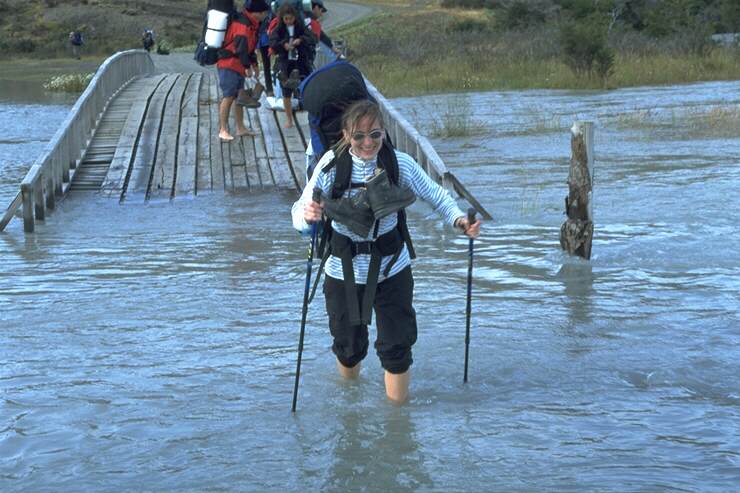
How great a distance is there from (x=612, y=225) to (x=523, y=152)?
6397 mm

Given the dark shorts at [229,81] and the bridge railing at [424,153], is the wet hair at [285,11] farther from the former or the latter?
the bridge railing at [424,153]

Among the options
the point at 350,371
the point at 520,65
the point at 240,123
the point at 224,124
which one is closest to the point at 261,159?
the point at 224,124

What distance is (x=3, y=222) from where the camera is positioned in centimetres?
1242

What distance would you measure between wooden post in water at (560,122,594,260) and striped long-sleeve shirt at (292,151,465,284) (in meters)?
4.25

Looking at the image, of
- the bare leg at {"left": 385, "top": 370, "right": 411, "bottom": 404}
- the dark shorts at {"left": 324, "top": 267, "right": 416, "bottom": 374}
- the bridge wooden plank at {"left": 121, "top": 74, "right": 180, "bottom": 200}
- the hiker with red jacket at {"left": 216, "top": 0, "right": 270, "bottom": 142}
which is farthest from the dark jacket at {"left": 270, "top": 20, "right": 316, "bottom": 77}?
the dark shorts at {"left": 324, "top": 267, "right": 416, "bottom": 374}

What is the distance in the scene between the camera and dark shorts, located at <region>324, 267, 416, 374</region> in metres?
6.18

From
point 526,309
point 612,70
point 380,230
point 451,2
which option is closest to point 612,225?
point 526,309

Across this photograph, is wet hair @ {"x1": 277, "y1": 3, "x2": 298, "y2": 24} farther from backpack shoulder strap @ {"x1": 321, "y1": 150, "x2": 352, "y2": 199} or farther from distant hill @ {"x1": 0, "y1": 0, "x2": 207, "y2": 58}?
distant hill @ {"x1": 0, "y1": 0, "x2": 207, "y2": 58}

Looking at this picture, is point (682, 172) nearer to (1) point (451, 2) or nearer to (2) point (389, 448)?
(2) point (389, 448)

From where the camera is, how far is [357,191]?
6.07 m

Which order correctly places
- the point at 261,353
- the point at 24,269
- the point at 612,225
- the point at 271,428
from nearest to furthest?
the point at 271,428 → the point at 261,353 → the point at 24,269 → the point at 612,225

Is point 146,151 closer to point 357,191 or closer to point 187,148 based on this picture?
point 187,148

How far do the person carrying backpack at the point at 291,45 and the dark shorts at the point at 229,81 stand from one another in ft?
1.90

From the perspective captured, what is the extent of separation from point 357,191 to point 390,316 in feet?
2.05
